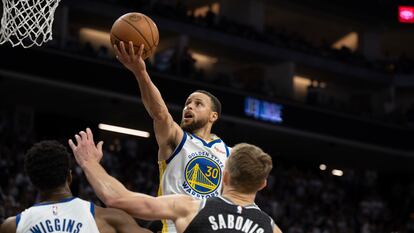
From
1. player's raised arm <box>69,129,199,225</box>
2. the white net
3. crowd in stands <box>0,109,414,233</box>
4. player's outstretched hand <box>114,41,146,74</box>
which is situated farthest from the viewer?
crowd in stands <box>0,109,414,233</box>

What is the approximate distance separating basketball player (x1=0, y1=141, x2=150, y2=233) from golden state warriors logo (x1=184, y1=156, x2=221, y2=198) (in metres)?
1.69

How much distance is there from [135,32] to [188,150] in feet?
3.52

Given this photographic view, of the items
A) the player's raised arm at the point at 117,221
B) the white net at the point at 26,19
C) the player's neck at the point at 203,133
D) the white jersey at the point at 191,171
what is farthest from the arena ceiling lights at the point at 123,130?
the player's raised arm at the point at 117,221

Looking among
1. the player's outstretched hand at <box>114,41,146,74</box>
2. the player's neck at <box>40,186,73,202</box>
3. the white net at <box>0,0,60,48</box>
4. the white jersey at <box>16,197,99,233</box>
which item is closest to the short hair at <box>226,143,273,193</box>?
the white jersey at <box>16,197,99,233</box>

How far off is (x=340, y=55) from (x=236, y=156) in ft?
88.4

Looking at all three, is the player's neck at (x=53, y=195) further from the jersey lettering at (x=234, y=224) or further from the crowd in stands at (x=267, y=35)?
the crowd in stands at (x=267, y=35)

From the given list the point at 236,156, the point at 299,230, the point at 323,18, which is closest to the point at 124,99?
the point at 299,230

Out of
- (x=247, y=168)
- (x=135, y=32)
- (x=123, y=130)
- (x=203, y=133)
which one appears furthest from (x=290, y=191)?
(x=247, y=168)

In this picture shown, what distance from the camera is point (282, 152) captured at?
30.0 m

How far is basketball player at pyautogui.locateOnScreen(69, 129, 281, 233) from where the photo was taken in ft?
12.6

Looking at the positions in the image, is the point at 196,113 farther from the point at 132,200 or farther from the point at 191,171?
the point at 132,200

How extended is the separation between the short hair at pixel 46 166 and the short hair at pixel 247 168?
97cm

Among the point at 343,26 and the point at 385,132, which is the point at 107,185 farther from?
the point at 343,26

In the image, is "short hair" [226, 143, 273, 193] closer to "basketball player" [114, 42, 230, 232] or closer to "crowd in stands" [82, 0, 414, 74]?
"basketball player" [114, 42, 230, 232]
